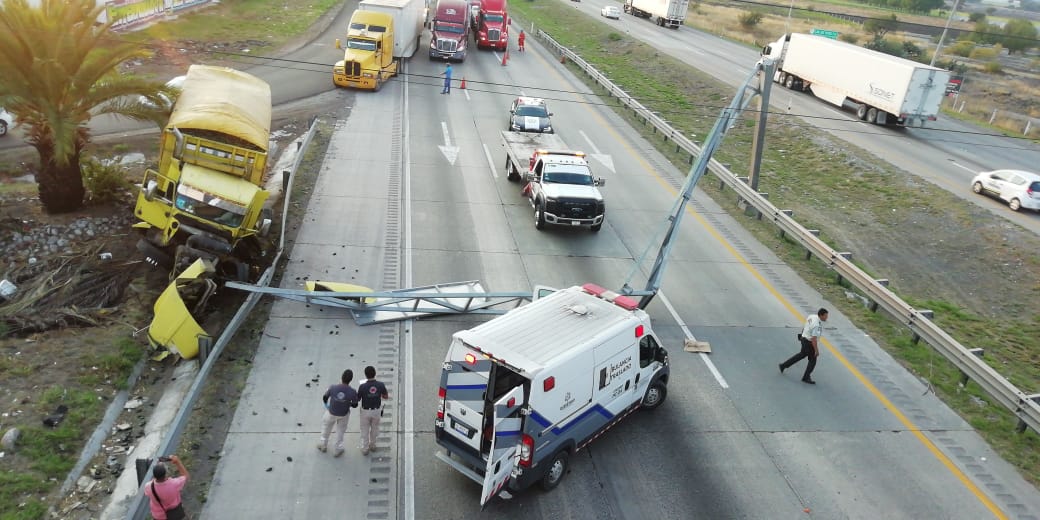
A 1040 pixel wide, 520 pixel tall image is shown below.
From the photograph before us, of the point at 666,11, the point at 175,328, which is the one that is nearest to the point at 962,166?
the point at 175,328

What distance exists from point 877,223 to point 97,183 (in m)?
24.0

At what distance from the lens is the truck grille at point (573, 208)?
765 inches

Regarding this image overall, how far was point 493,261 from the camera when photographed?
17.7m

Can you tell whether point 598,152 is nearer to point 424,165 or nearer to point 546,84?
point 424,165

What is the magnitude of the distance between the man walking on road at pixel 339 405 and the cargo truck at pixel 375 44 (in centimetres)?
2544

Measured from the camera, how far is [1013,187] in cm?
2608

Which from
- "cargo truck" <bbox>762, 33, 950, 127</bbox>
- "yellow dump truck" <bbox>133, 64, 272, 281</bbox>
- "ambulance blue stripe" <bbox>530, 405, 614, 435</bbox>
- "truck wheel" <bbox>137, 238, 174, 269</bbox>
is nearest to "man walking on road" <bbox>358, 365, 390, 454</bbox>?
"ambulance blue stripe" <bbox>530, 405, 614, 435</bbox>

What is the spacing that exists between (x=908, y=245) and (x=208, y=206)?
2067cm

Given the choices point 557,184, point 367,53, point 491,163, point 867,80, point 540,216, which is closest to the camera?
point 540,216

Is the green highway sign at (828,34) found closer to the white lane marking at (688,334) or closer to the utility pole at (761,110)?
the utility pole at (761,110)

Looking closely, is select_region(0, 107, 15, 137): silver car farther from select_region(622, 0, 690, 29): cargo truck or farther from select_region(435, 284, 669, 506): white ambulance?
select_region(622, 0, 690, 29): cargo truck

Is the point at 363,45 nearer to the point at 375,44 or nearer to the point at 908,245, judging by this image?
the point at 375,44

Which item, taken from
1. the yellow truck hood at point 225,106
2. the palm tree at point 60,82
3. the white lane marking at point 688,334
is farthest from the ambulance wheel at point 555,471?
the palm tree at point 60,82

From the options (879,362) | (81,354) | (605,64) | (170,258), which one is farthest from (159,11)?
(879,362)
